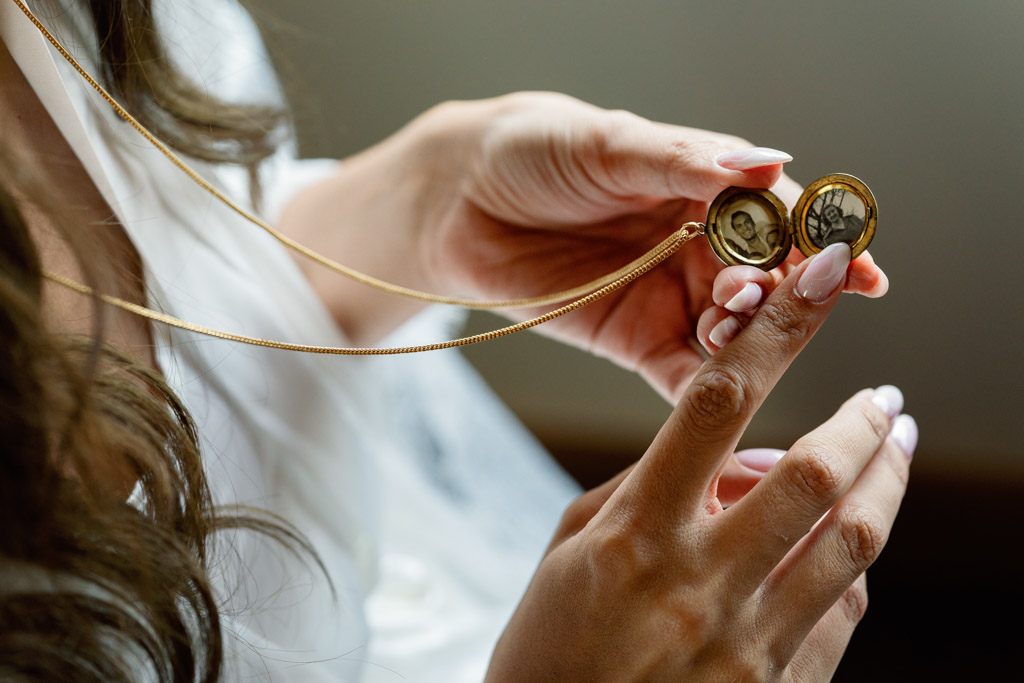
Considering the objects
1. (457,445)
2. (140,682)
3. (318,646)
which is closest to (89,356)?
(140,682)

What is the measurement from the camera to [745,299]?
63cm

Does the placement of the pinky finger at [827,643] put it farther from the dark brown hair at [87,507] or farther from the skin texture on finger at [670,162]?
the dark brown hair at [87,507]

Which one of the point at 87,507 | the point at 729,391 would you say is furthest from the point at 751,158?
the point at 87,507

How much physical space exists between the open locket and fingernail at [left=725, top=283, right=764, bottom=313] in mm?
32

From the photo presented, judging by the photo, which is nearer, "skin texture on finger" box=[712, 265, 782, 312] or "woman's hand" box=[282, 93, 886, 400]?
"skin texture on finger" box=[712, 265, 782, 312]

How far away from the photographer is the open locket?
0.61 metres

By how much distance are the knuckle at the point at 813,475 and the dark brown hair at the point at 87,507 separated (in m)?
0.49

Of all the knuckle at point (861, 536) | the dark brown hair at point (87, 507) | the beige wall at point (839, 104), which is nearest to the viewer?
the dark brown hair at point (87, 507)

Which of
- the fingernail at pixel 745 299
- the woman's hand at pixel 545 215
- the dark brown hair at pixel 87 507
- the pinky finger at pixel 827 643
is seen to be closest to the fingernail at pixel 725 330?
the fingernail at pixel 745 299

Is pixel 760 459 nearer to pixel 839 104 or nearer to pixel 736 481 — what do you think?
pixel 736 481

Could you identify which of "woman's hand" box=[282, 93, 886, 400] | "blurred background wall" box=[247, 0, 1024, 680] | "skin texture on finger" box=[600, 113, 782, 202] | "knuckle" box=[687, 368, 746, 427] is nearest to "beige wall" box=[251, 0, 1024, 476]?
"blurred background wall" box=[247, 0, 1024, 680]

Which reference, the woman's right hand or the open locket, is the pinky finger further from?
the open locket

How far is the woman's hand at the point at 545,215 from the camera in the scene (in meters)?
0.76

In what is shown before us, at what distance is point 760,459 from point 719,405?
0.23 metres
